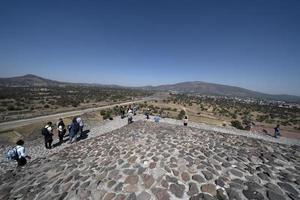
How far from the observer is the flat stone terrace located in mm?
5113

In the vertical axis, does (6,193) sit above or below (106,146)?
below

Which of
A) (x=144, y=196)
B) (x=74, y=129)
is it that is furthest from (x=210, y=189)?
(x=74, y=129)

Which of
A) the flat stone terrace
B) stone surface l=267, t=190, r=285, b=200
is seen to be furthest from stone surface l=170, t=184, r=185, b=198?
stone surface l=267, t=190, r=285, b=200

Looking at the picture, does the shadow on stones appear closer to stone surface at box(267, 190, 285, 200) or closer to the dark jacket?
the dark jacket

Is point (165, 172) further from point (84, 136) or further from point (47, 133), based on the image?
point (84, 136)

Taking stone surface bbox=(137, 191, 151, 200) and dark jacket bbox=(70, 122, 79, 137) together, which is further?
dark jacket bbox=(70, 122, 79, 137)

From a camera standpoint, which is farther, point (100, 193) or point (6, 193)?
point (6, 193)

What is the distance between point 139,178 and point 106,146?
442 centimetres

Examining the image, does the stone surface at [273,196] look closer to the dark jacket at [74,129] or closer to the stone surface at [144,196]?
the stone surface at [144,196]

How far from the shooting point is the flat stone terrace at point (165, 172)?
5.11 metres

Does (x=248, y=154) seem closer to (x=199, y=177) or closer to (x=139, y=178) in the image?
(x=199, y=177)

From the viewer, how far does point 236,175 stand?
573cm

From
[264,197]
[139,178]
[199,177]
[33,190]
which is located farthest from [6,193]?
[264,197]

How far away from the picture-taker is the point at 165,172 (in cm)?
588
